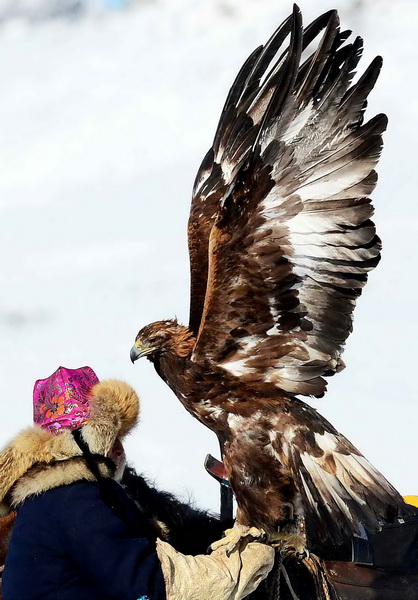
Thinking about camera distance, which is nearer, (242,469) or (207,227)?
(242,469)

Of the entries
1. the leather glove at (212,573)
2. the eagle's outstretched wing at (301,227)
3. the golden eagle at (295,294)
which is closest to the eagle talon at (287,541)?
the golden eagle at (295,294)

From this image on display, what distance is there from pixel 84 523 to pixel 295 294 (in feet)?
5.15

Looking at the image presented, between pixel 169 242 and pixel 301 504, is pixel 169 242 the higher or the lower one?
the higher one

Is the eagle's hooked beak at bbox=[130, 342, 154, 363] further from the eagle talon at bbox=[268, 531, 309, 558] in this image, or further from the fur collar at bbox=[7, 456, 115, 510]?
the fur collar at bbox=[7, 456, 115, 510]

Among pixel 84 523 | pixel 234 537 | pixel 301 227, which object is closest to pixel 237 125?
pixel 301 227

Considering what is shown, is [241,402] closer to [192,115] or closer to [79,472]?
[79,472]

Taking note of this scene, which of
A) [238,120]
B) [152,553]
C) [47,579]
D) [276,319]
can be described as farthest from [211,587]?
[238,120]

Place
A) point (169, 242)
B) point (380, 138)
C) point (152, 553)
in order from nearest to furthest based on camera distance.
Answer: point (152, 553) → point (380, 138) → point (169, 242)

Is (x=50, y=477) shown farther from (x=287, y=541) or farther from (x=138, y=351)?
(x=138, y=351)

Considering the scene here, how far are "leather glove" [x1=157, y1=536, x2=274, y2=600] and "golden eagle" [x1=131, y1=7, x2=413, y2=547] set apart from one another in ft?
2.34

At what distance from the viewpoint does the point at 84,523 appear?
2480 millimetres

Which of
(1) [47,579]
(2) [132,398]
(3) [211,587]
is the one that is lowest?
(3) [211,587]

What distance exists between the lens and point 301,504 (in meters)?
3.60

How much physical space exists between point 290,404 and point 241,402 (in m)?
0.23
